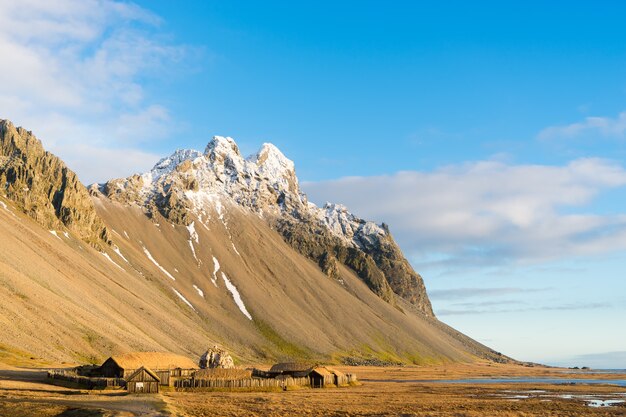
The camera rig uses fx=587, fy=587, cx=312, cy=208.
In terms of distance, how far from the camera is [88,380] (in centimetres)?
6862

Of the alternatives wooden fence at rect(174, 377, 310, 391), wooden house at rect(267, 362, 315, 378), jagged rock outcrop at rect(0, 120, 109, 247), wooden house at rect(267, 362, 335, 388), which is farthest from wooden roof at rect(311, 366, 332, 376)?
jagged rock outcrop at rect(0, 120, 109, 247)

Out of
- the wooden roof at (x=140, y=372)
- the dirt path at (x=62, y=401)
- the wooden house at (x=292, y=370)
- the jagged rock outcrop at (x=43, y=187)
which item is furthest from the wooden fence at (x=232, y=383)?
the jagged rock outcrop at (x=43, y=187)

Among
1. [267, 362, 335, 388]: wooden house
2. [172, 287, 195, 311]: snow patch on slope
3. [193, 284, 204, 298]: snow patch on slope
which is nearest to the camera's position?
[267, 362, 335, 388]: wooden house

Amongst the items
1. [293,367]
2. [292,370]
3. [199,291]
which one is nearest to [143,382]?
[292,370]

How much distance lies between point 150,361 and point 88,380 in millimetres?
14879

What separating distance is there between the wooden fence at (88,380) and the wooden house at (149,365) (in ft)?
10.2

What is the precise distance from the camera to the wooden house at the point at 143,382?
68938 millimetres

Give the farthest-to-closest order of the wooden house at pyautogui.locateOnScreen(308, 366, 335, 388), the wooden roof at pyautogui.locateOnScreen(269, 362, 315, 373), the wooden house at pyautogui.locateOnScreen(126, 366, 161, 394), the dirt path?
the wooden roof at pyautogui.locateOnScreen(269, 362, 315, 373), the wooden house at pyautogui.locateOnScreen(308, 366, 335, 388), the wooden house at pyautogui.locateOnScreen(126, 366, 161, 394), the dirt path

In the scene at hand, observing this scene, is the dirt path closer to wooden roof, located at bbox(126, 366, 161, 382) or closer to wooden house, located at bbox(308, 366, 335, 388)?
wooden roof, located at bbox(126, 366, 161, 382)

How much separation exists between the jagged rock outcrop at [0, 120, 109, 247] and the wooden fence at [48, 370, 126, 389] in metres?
114

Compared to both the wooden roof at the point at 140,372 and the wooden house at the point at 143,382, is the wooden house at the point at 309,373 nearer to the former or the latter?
the wooden roof at the point at 140,372

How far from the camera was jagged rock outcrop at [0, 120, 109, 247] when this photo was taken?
176 meters

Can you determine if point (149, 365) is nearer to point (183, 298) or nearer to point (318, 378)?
point (318, 378)

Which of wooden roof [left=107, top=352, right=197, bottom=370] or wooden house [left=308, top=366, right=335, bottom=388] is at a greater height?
wooden roof [left=107, top=352, right=197, bottom=370]
